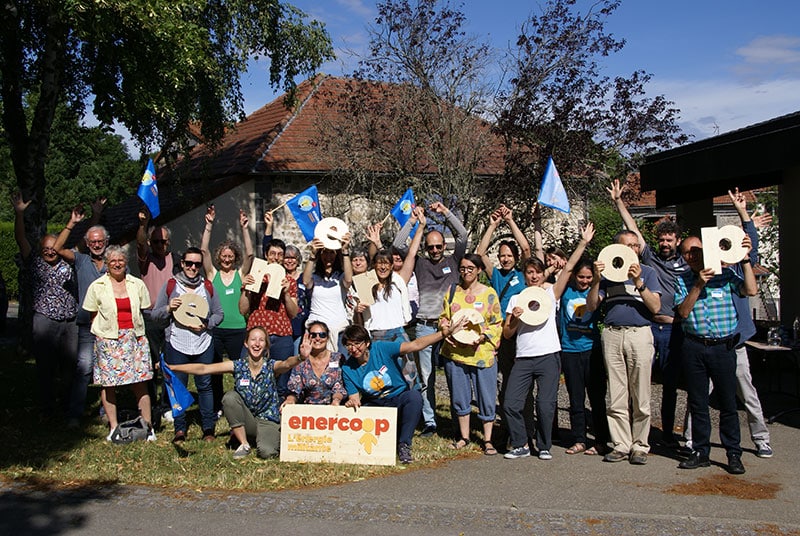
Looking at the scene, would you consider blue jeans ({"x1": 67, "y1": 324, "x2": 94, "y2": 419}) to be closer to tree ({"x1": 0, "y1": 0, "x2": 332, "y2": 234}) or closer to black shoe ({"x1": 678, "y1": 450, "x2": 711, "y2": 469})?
tree ({"x1": 0, "y1": 0, "x2": 332, "y2": 234})

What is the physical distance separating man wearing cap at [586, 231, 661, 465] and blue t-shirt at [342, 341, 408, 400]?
1.77m

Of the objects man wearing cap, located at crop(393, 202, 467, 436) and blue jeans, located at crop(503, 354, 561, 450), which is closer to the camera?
blue jeans, located at crop(503, 354, 561, 450)

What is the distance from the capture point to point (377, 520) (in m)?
5.24

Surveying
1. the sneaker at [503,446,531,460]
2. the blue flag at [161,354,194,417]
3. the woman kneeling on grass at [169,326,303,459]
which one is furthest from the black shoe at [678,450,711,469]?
the blue flag at [161,354,194,417]

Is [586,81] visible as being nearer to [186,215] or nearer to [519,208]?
[519,208]

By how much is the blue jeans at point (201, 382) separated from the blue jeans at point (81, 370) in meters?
0.90

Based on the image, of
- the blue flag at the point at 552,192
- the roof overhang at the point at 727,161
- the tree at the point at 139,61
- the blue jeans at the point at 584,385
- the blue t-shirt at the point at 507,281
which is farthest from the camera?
the tree at the point at 139,61

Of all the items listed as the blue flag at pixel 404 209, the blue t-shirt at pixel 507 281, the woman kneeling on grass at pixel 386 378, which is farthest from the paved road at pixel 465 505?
the blue flag at pixel 404 209

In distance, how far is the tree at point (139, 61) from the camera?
33.8 feet

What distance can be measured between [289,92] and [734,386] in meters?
11.1

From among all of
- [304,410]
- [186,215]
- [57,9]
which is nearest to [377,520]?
[304,410]

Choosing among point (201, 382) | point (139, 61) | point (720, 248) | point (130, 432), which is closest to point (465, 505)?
point (720, 248)

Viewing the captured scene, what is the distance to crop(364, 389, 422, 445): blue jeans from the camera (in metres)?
6.80

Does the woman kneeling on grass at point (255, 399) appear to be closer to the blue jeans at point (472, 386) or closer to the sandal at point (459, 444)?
the blue jeans at point (472, 386)
